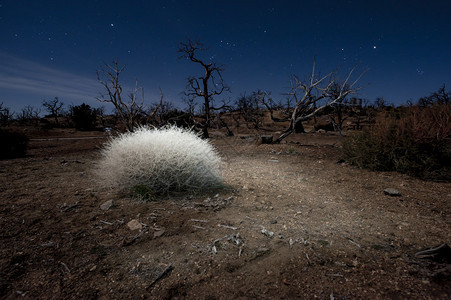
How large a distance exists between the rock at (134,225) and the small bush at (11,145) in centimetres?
1043

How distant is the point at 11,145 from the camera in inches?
381

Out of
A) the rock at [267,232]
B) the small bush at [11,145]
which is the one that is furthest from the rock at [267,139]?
the small bush at [11,145]

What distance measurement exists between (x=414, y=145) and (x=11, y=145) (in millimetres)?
15507

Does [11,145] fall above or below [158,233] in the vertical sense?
above

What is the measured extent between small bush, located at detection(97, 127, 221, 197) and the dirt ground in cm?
29

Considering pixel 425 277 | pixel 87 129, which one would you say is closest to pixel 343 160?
pixel 425 277

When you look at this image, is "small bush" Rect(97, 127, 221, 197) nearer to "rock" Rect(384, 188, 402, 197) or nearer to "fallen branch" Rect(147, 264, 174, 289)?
"fallen branch" Rect(147, 264, 174, 289)

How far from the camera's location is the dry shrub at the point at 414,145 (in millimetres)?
5340

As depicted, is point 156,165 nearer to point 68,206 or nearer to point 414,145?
point 68,206

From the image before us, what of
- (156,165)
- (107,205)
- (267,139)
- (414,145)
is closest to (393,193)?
(414,145)

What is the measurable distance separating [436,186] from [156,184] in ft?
20.1

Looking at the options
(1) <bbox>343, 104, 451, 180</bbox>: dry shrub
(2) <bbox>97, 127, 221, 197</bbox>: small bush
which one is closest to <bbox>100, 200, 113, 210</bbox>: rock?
(2) <bbox>97, 127, 221, 197</bbox>: small bush

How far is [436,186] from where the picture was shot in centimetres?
471

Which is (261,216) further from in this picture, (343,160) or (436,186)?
(343,160)
